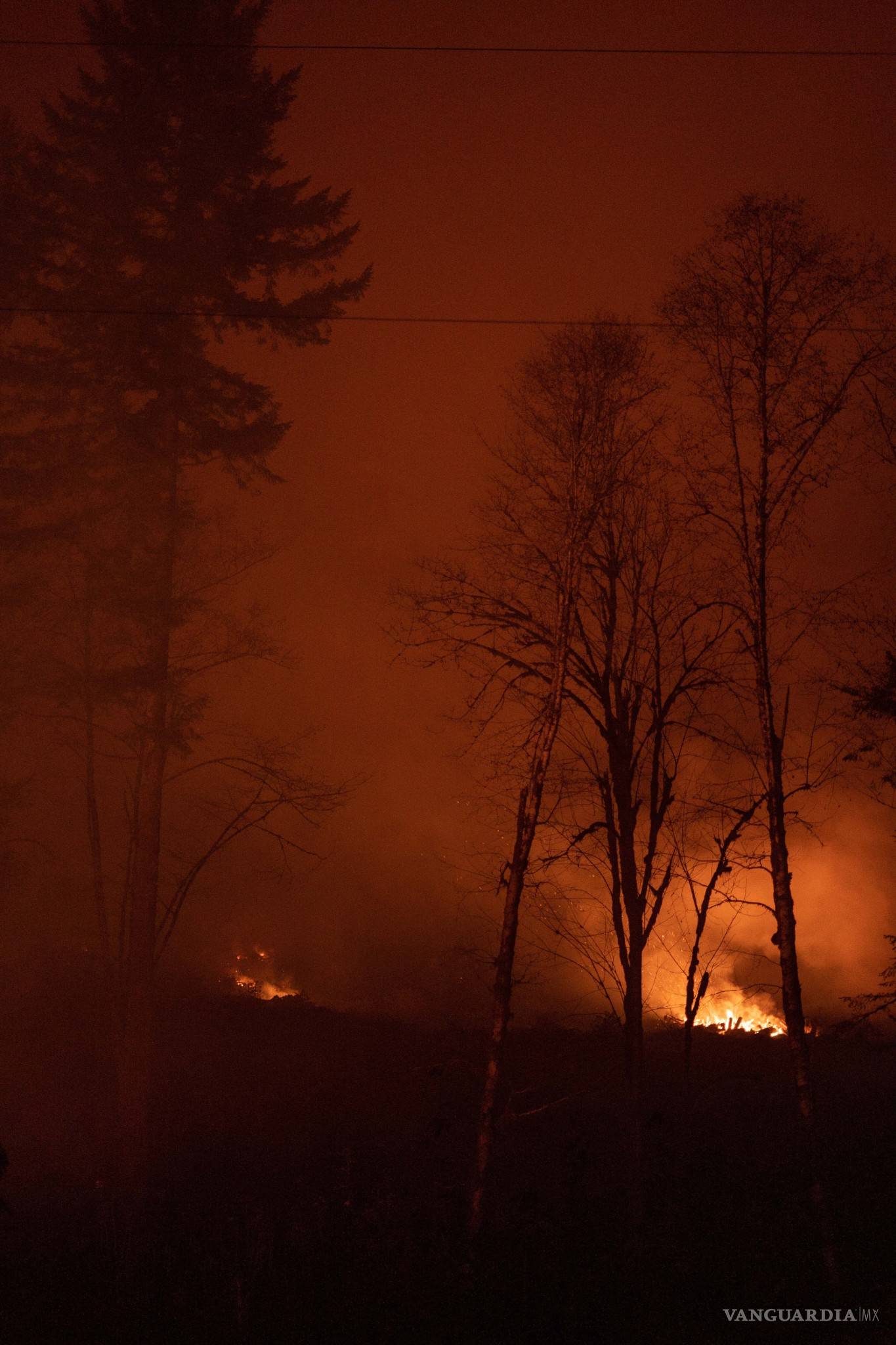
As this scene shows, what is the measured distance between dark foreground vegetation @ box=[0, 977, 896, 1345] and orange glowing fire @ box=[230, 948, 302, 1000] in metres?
4.41

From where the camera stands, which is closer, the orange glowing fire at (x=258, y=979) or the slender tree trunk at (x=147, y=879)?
the slender tree trunk at (x=147, y=879)

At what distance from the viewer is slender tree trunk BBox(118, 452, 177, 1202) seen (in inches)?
443

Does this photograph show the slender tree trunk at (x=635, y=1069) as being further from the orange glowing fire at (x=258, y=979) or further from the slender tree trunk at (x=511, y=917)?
the orange glowing fire at (x=258, y=979)

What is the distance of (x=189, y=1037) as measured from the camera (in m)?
17.9

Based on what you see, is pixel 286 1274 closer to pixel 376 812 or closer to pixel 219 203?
pixel 219 203

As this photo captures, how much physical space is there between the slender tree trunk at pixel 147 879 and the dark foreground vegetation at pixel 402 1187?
114 cm

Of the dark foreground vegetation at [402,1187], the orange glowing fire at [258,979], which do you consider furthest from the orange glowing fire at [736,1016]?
the orange glowing fire at [258,979]

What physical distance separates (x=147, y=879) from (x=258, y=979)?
1496 centimetres

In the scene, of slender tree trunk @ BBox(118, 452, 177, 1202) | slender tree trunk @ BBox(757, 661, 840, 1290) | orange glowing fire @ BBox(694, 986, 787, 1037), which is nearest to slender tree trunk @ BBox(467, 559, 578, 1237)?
slender tree trunk @ BBox(757, 661, 840, 1290)

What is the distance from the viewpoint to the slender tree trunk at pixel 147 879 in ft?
36.9

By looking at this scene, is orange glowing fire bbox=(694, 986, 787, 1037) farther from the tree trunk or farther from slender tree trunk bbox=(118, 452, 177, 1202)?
the tree trunk

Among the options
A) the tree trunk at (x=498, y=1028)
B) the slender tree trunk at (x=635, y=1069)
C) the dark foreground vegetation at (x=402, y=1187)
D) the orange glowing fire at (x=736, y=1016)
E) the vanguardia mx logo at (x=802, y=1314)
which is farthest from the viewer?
the orange glowing fire at (x=736, y=1016)

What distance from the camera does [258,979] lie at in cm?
2584

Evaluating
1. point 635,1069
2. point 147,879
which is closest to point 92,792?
point 147,879
